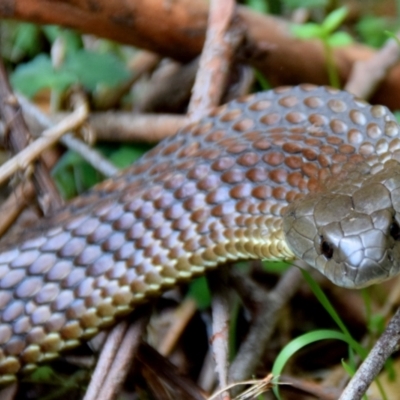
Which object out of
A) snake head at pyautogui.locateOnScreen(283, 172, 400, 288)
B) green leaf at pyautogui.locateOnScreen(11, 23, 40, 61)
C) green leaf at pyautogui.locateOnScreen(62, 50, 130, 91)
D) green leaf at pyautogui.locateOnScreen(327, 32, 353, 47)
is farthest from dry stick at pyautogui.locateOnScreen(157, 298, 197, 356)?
green leaf at pyautogui.locateOnScreen(11, 23, 40, 61)

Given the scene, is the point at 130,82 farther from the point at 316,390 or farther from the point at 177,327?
the point at 316,390

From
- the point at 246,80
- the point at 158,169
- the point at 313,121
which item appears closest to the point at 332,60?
the point at 246,80

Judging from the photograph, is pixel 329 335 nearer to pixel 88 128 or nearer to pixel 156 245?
pixel 156 245

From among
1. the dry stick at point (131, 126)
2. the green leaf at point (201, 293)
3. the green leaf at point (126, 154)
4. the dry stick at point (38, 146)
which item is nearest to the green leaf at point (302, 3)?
the dry stick at point (131, 126)

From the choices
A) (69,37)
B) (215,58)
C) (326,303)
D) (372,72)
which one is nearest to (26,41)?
(69,37)

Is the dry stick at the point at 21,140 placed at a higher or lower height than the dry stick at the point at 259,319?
higher

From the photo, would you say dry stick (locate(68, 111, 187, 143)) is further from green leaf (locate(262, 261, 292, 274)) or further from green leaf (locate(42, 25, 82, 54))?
green leaf (locate(262, 261, 292, 274))

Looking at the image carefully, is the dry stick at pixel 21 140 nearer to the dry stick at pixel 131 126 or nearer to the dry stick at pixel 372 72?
the dry stick at pixel 131 126
